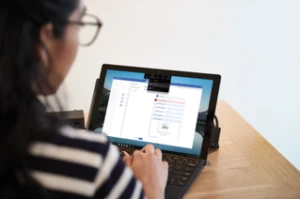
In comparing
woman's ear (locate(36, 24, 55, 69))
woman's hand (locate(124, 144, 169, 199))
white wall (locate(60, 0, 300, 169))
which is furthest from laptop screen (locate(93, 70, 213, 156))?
white wall (locate(60, 0, 300, 169))

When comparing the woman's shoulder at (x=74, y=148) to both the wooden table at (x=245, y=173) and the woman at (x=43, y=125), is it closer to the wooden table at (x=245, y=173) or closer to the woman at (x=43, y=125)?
the woman at (x=43, y=125)

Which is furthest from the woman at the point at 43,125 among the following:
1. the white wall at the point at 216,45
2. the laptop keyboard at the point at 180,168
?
the white wall at the point at 216,45

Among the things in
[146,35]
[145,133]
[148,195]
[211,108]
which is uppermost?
[146,35]

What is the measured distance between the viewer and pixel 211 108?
1.02m

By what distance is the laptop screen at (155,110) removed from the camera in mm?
1020

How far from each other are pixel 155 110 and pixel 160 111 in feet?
0.05

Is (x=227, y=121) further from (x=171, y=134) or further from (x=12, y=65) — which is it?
(x=12, y=65)

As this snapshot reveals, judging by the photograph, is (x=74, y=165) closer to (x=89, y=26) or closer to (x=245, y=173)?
(x=89, y=26)

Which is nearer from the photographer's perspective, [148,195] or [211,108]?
[148,195]

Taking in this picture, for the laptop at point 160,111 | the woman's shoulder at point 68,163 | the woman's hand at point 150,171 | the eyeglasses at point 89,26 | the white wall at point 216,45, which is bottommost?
the woman's hand at point 150,171

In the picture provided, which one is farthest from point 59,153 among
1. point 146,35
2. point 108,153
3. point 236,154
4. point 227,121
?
point 146,35

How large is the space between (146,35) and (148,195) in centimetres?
143

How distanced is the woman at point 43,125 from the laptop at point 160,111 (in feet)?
1.46

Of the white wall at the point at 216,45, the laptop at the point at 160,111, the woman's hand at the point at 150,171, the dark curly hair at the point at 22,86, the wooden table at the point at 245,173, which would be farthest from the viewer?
the white wall at the point at 216,45
